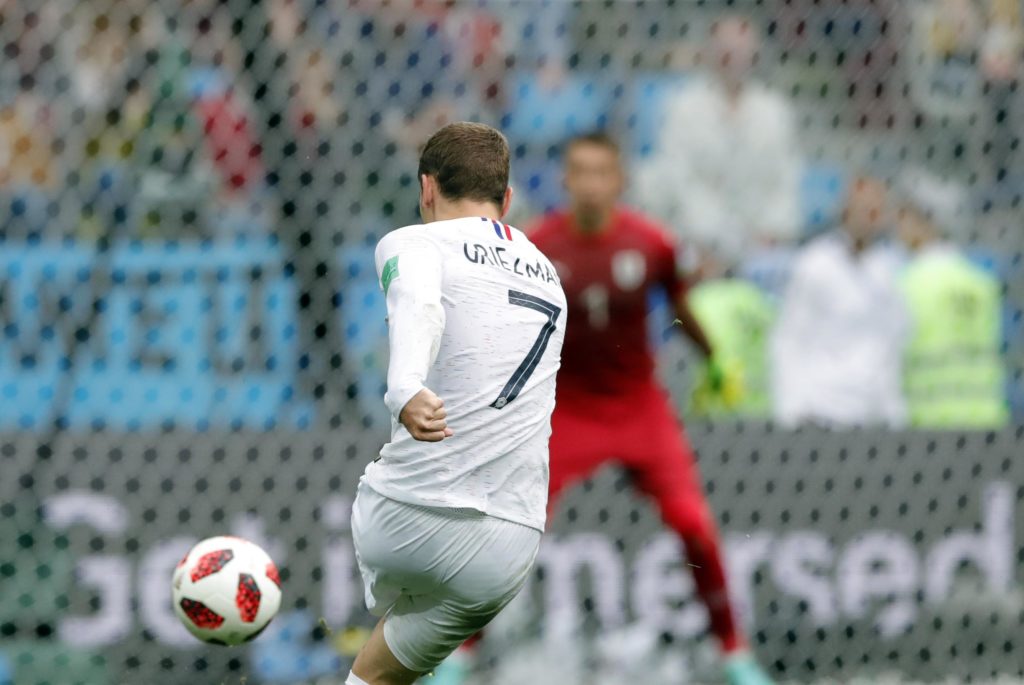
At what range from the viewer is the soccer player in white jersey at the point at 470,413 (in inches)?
150


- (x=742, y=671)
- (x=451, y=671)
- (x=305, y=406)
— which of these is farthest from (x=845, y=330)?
(x=451, y=671)

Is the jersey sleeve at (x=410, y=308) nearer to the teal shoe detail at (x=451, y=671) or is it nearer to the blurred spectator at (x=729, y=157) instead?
the teal shoe detail at (x=451, y=671)

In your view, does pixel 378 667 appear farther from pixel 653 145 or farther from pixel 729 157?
pixel 729 157

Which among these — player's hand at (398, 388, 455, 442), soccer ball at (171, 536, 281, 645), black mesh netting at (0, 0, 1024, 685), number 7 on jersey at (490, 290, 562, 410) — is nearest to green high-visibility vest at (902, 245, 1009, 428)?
black mesh netting at (0, 0, 1024, 685)

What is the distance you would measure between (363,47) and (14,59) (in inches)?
56.9

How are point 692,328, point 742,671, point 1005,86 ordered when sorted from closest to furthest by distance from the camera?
point 742,671 < point 692,328 < point 1005,86

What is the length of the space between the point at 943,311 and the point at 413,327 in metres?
5.21

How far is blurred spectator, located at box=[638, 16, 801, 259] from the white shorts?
4.13 meters

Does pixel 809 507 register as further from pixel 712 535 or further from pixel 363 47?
pixel 363 47

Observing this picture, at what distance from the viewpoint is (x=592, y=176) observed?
6.46m

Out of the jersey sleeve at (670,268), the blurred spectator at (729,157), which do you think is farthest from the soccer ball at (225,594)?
the blurred spectator at (729,157)

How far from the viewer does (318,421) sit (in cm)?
680

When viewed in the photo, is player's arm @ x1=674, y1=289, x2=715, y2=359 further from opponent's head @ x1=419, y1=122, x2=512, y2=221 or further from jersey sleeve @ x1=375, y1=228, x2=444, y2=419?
jersey sleeve @ x1=375, y1=228, x2=444, y2=419

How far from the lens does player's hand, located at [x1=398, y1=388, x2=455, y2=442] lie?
3.35 meters
